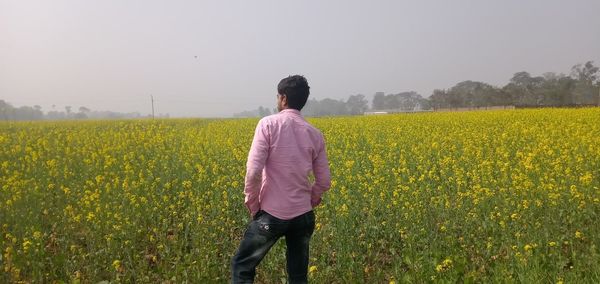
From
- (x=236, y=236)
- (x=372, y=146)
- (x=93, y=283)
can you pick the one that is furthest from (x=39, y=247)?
(x=372, y=146)

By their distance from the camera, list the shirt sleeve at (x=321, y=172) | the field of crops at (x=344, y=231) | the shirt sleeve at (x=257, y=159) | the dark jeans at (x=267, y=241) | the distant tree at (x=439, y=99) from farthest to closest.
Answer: the distant tree at (x=439, y=99) → the field of crops at (x=344, y=231) → the shirt sleeve at (x=321, y=172) → the dark jeans at (x=267, y=241) → the shirt sleeve at (x=257, y=159)

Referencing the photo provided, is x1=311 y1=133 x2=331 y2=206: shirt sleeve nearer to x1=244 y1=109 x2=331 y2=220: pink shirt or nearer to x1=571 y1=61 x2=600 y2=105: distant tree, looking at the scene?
x1=244 y1=109 x2=331 y2=220: pink shirt

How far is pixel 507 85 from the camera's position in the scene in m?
62.2

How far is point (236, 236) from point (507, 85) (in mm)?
66160

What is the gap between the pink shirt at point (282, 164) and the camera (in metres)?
2.20

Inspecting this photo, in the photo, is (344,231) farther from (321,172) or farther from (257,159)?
(257,159)

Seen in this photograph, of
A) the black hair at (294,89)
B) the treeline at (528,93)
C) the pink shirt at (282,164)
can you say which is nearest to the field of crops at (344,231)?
the pink shirt at (282,164)

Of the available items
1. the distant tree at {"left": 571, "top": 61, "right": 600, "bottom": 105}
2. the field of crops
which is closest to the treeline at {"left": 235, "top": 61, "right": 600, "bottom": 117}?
the distant tree at {"left": 571, "top": 61, "right": 600, "bottom": 105}

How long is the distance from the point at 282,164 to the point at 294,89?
41cm

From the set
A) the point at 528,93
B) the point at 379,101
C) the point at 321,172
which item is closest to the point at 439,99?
the point at 528,93

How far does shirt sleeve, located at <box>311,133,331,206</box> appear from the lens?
7.98 feet

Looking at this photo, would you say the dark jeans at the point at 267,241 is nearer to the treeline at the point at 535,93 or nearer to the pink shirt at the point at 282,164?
the pink shirt at the point at 282,164

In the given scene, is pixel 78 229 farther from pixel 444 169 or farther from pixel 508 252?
pixel 444 169

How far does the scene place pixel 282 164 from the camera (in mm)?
2268
